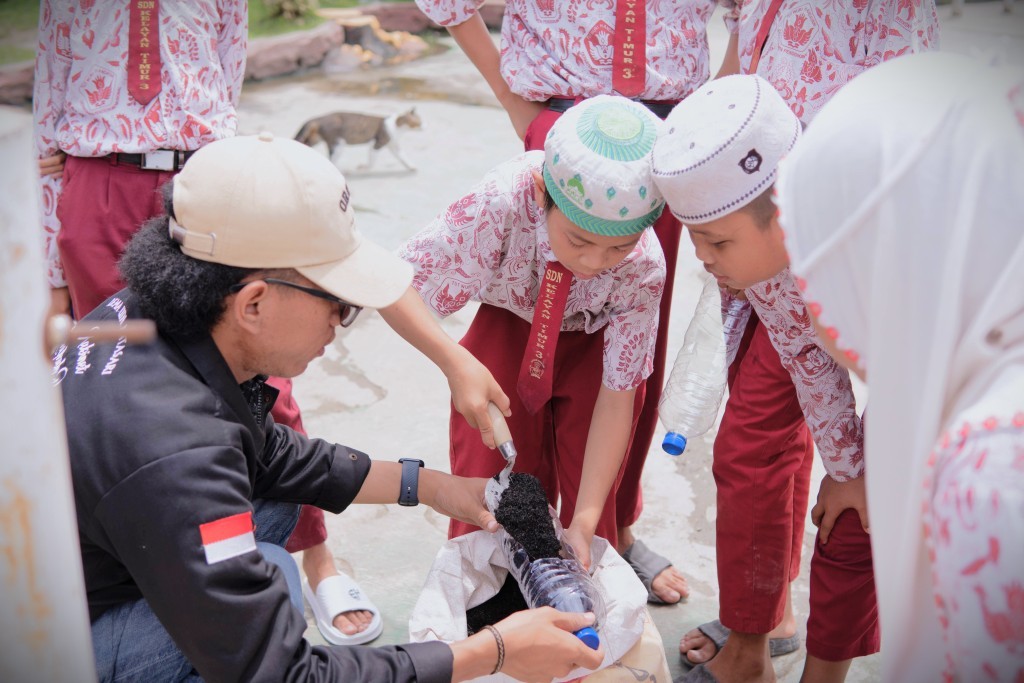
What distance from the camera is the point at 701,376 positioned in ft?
8.47

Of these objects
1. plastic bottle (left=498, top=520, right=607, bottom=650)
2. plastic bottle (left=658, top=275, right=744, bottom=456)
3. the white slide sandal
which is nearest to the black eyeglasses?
plastic bottle (left=498, top=520, right=607, bottom=650)

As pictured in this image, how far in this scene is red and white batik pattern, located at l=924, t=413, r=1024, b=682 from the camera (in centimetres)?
121

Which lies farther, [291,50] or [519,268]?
[291,50]

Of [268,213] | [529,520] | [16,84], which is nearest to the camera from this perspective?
[268,213]

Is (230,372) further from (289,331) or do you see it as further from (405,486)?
(405,486)

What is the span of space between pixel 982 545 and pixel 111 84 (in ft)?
8.64

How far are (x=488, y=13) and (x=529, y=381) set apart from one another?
322 inches

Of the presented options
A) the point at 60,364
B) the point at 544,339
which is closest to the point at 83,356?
the point at 60,364

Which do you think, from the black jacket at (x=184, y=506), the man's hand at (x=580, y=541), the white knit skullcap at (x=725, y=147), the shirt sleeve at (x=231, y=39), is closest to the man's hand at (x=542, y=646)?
the black jacket at (x=184, y=506)

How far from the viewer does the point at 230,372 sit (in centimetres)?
174

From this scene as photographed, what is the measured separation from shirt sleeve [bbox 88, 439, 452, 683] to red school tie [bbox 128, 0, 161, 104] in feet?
5.52

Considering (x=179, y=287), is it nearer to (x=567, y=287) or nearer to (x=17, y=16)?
(x=567, y=287)

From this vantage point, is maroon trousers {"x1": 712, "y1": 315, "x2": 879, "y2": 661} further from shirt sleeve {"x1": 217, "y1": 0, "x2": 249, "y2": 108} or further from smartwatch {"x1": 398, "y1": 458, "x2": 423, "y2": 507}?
shirt sleeve {"x1": 217, "y1": 0, "x2": 249, "y2": 108}

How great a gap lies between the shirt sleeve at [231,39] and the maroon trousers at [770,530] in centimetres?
180
